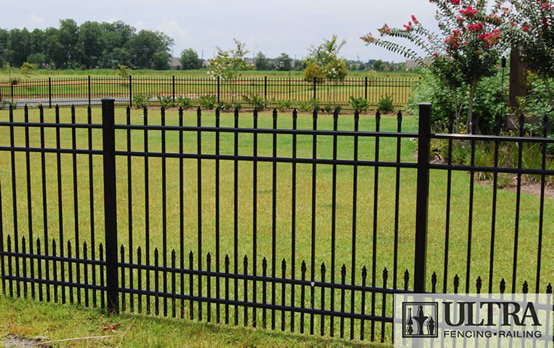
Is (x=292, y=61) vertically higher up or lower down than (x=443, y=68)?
higher up

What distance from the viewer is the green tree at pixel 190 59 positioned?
420 feet

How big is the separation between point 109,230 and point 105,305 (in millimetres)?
758

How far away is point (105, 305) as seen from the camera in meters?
5.64

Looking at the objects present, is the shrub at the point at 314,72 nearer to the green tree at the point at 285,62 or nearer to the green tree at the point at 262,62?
the green tree at the point at 285,62

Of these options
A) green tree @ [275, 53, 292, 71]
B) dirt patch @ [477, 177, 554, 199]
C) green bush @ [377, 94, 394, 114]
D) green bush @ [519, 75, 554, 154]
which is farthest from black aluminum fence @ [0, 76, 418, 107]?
green tree @ [275, 53, 292, 71]

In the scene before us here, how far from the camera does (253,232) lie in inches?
206

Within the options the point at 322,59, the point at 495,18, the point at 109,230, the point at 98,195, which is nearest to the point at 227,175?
the point at 98,195

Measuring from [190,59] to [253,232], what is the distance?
12777cm

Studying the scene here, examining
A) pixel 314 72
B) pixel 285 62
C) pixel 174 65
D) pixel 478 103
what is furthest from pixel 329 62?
pixel 174 65

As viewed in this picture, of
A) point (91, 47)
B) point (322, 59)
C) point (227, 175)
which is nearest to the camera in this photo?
point (227, 175)

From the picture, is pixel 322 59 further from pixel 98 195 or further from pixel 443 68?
pixel 98 195

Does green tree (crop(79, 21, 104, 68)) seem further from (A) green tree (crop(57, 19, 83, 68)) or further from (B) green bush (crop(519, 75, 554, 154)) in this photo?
A: (B) green bush (crop(519, 75, 554, 154))

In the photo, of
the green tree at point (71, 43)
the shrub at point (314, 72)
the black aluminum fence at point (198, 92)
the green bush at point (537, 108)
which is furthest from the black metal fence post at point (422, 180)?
the green tree at point (71, 43)

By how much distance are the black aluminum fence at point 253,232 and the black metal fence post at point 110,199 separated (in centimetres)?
1
